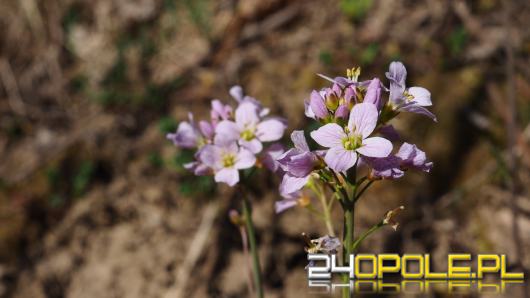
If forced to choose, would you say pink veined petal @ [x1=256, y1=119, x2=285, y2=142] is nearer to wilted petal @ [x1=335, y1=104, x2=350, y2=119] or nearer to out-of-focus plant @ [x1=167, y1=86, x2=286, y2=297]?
out-of-focus plant @ [x1=167, y1=86, x2=286, y2=297]

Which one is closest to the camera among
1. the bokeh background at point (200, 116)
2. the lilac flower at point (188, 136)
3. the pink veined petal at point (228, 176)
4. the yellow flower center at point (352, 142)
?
the yellow flower center at point (352, 142)

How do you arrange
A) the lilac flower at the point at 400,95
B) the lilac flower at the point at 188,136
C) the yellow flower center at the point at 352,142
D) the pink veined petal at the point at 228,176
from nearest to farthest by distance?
1. the yellow flower center at the point at 352,142
2. the lilac flower at the point at 400,95
3. the pink veined petal at the point at 228,176
4. the lilac flower at the point at 188,136

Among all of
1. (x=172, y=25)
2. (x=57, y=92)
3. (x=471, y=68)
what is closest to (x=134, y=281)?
(x=57, y=92)

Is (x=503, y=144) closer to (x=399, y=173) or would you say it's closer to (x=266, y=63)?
(x=266, y=63)

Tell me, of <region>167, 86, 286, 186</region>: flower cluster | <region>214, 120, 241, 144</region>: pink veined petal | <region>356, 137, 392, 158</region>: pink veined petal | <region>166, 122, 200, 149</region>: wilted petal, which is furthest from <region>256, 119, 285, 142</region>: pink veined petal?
<region>356, 137, 392, 158</region>: pink veined petal

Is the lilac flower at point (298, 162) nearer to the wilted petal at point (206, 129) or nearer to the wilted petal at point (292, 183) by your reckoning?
the wilted petal at point (292, 183)

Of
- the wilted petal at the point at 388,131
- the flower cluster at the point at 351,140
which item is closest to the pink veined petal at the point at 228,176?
the flower cluster at the point at 351,140

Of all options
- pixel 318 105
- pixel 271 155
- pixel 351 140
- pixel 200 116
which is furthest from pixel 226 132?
pixel 200 116

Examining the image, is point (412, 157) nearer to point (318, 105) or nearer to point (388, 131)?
point (388, 131)
